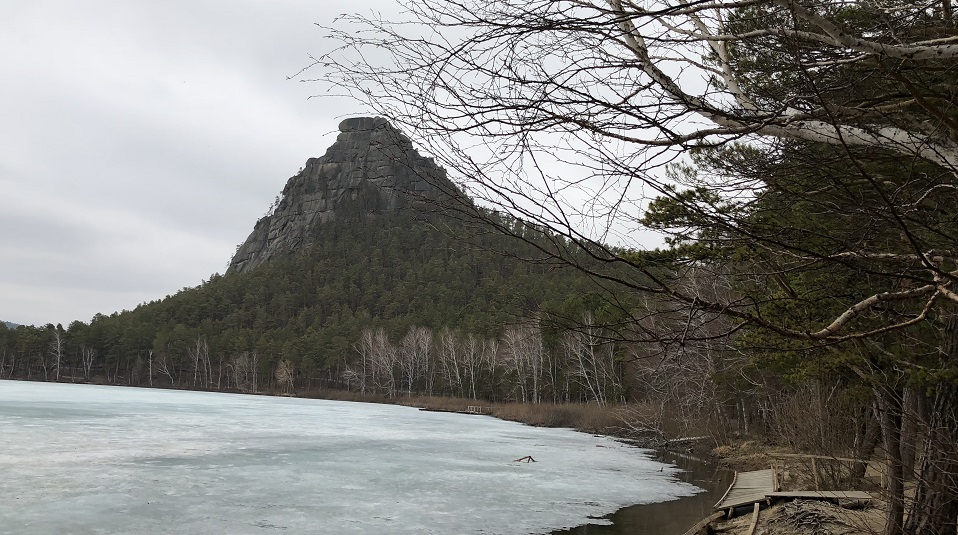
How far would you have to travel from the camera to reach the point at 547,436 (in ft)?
101

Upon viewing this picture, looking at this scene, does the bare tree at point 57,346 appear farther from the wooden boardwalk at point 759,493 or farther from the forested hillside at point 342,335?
the wooden boardwalk at point 759,493

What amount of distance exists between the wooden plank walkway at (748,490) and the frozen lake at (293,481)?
1.34 m

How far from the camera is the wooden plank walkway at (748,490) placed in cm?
1245

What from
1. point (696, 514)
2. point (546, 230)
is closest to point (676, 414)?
point (696, 514)

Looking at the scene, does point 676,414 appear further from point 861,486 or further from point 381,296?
point 381,296

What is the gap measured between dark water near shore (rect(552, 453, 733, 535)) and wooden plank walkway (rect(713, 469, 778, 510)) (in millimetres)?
447

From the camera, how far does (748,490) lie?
1392cm

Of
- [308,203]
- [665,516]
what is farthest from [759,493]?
[308,203]

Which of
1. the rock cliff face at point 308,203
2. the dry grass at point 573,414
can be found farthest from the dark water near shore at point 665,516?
the rock cliff face at point 308,203

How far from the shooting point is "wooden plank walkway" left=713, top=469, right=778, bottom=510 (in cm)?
1245

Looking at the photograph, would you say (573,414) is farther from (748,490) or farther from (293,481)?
(293,481)

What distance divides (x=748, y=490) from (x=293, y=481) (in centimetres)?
→ 901

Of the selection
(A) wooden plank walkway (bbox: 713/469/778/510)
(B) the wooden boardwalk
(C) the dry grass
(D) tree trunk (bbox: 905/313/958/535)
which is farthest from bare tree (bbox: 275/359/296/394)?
(D) tree trunk (bbox: 905/313/958/535)

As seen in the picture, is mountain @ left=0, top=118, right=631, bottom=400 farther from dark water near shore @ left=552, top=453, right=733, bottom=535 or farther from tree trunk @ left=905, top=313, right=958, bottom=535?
tree trunk @ left=905, top=313, right=958, bottom=535
